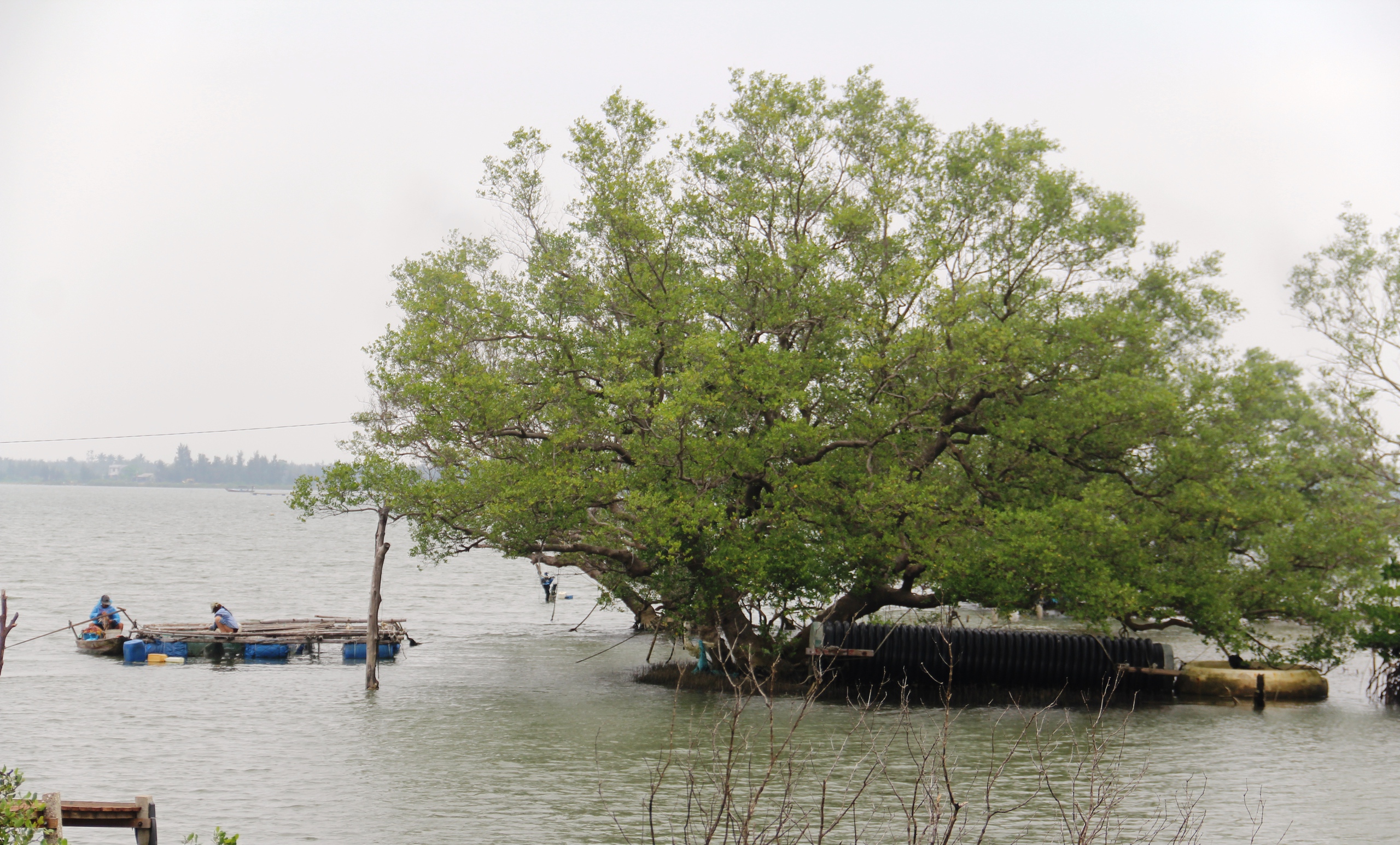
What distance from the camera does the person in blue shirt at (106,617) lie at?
37.3 meters

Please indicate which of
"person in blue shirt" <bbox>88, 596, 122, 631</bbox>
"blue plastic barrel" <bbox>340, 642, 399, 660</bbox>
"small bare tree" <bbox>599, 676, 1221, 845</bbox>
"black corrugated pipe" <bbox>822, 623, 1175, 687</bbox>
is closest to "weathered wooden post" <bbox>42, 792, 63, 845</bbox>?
"small bare tree" <bbox>599, 676, 1221, 845</bbox>

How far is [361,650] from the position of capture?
120 ft

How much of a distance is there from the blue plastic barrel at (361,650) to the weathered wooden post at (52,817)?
24.9m

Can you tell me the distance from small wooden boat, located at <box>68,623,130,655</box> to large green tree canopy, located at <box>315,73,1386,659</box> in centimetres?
1311

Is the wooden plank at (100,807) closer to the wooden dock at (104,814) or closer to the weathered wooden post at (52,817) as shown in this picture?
the wooden dock at (104,814)

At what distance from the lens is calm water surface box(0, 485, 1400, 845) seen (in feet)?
58.3

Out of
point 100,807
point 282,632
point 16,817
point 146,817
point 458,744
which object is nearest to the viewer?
point 16,817

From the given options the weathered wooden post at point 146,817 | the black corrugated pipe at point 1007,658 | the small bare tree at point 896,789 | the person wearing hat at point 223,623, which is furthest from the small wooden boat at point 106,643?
the weathered wooden post at point 146,817

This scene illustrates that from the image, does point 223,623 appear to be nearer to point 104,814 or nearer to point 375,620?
point 375,620

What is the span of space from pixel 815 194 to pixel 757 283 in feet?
11.4

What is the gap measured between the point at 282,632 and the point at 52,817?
90.9 feet

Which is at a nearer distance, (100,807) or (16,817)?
(16,817)

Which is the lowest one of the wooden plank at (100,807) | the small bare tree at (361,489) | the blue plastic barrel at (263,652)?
the blue plastic barrel at (263,652)

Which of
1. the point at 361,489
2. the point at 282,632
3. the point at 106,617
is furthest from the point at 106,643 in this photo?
the point at 361,489
